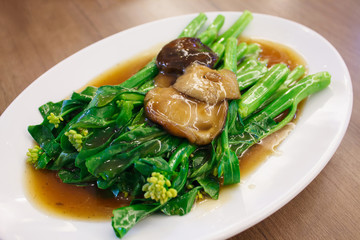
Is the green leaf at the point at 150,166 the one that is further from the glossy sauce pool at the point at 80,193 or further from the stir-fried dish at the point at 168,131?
the glossy sauce pool at the point at 80,193

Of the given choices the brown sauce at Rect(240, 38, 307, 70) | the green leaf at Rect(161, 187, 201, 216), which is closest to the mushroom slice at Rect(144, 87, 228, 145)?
the green leaf at Rect(161, 187, 201, 216)

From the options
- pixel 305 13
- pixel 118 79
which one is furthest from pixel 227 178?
pixel 305 13

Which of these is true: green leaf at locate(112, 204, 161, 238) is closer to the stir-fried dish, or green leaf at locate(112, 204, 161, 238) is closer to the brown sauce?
the stir-fried dish

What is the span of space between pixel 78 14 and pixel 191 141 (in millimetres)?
3015

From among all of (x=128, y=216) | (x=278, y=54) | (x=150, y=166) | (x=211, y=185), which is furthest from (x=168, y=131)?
(x=278, y=54)

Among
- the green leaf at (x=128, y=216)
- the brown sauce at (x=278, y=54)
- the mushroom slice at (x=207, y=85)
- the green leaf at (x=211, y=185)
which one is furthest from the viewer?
the brown sauce at (x=278, y=54)

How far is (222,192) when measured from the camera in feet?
6.38

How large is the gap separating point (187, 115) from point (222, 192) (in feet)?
1.83

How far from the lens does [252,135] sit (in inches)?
89.9

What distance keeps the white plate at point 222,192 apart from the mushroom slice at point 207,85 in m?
0.55

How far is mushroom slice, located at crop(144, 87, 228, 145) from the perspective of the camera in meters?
2.07

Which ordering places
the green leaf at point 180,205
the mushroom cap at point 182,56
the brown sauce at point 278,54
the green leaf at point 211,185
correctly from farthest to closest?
the brown sauce at point 278,54
the mushroom cap at point 182,56
the green leaf at point 211,185
the green leaf at point 180,205

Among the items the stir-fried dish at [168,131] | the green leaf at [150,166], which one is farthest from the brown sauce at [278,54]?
the green leaf at [150,166]

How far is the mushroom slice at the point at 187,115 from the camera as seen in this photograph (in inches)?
81.4
